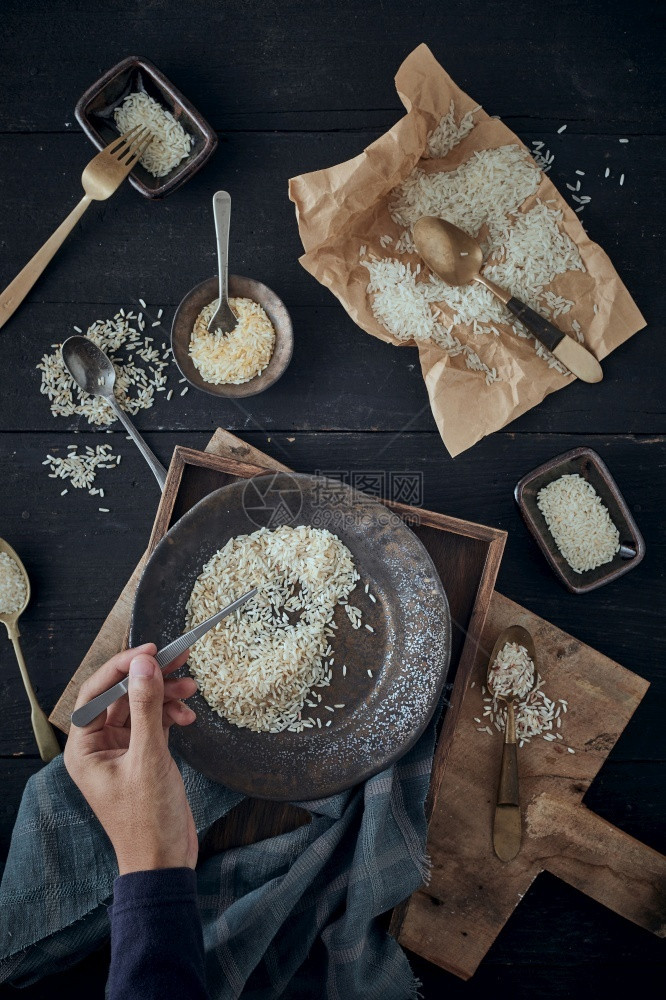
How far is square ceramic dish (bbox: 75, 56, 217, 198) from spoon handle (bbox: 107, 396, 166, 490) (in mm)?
546

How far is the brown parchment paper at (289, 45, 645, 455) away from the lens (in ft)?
5.76

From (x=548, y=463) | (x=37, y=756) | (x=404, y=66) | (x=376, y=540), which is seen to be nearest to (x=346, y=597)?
(x=376, y=540)

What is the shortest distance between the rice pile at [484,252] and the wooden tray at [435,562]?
0.43 m

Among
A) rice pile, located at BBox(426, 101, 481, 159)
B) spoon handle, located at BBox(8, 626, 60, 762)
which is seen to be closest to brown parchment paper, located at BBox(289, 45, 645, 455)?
rice pile, located at BBox(426, 101, 481, 159)

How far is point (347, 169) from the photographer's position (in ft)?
5.64

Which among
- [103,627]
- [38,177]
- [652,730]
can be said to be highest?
[38,177]

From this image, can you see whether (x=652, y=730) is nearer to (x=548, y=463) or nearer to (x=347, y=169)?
(x=548, y=463)

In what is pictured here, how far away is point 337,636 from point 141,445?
2.34 ft

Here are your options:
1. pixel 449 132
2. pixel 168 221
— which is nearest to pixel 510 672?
pixel 449 132

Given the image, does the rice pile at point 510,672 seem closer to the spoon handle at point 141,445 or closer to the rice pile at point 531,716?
→ the rice pile at point 531,716

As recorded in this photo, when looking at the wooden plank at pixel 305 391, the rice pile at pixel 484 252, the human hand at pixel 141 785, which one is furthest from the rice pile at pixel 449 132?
the human hand at pixel 141 785

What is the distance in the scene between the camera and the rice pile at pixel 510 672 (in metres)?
1.72

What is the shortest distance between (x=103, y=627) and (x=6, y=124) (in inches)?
53.8

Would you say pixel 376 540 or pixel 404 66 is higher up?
pixel 404 66
